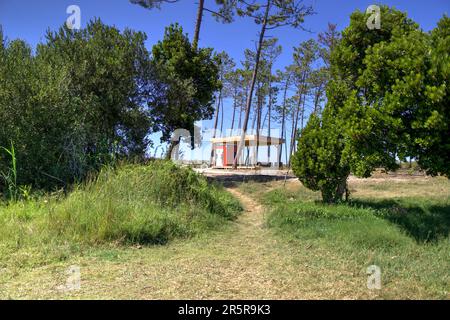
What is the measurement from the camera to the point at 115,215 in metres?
5.88

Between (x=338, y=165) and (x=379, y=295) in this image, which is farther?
(x=338, y=165)

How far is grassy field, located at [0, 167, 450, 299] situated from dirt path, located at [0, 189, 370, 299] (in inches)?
0.5

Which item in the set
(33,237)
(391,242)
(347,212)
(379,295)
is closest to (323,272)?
(379,295)

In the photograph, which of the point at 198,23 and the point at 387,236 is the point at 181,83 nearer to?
the point at 198,23

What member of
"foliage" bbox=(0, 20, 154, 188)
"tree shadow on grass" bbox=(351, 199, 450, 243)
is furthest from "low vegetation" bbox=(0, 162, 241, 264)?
"tree shadow on grass" bbox=(351, 199, 450, 243)

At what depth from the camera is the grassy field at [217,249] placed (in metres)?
3.84

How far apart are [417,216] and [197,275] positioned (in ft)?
17.1

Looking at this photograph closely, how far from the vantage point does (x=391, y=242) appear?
574 cm

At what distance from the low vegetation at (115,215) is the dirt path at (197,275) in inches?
18.0

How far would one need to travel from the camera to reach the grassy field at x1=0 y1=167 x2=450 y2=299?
12.6 feet

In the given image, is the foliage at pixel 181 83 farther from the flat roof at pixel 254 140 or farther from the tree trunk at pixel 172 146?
the flat roof at pixel 254 140

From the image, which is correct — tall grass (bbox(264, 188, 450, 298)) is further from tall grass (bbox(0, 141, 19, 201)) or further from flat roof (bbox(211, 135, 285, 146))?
flat roof (bbox(211, 135, 285, 146))

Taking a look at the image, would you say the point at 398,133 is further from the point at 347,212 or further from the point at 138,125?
the point at 138,125
